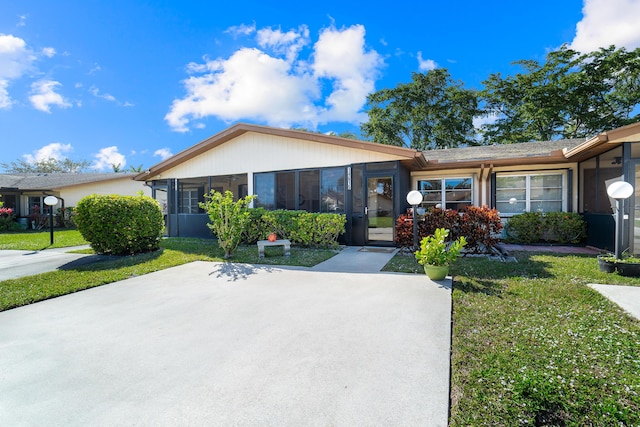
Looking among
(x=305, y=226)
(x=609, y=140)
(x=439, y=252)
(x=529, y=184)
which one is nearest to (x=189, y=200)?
(x=305, y=226)

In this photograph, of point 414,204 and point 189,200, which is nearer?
point 414,204

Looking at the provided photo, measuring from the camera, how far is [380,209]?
8.82 meters

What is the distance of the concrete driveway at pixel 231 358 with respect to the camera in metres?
1.91

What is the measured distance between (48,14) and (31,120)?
41.4 ft

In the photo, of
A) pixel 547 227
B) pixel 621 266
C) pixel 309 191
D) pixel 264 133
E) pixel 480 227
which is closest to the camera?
pixel 621 266

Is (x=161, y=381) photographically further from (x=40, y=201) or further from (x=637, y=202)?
(x=40, y=201)

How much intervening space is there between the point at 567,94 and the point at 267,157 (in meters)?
19.3

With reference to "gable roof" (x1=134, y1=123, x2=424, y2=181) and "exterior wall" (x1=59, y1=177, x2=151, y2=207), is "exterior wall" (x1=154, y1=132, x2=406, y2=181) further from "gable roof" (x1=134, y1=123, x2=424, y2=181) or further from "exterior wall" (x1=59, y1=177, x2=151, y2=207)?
"exterior wall" (x1=59, y1=177, x2=151, y2=207)

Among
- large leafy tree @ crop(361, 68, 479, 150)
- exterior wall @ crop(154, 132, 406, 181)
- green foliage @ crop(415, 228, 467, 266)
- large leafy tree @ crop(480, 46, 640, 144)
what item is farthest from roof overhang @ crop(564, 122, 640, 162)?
large leafy tree @ crop(361, 68, 479, 150)

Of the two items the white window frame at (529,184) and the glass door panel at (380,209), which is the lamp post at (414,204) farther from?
the white window frame at (529,184)

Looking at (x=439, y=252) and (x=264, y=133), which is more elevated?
(x=264, y=133)

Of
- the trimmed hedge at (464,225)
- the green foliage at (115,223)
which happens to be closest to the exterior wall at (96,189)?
the green foliage at (115,223)

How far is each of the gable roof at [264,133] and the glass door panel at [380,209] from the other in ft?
2.92

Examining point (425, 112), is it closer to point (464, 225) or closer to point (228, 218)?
point (464, 225)
